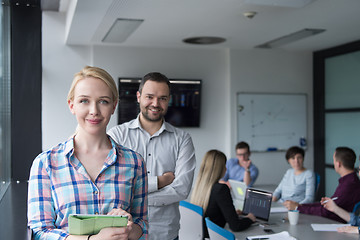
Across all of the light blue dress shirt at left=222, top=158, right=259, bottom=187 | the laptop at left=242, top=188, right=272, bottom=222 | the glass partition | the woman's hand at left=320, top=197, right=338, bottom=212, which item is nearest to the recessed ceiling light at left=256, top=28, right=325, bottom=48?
the light blue dress shirt at left=222, top=158, right=259, bottom=187

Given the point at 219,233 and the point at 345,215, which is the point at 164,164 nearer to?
the point at 219,233

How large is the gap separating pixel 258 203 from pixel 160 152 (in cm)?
152

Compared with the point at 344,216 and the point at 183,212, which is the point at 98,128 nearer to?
the point at 183,212

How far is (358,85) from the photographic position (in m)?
6.09

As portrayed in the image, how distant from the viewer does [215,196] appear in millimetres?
3232

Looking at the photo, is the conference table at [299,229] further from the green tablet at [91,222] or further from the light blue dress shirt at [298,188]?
the green tablet at [91,222]

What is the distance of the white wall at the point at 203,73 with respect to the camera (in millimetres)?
5875

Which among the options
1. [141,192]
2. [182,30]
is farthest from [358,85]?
[141,192]

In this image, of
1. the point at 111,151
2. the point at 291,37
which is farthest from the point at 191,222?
the point at 291,37

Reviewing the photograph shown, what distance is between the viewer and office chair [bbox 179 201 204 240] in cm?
329

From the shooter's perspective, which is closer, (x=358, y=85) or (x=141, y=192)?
(x=141, y=192)

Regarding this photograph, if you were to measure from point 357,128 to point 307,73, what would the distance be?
57.0 inches

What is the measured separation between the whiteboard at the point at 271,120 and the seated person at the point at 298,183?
213 cm

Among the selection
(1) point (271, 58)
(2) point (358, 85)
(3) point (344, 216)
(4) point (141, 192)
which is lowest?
(3) point (344, 216)
